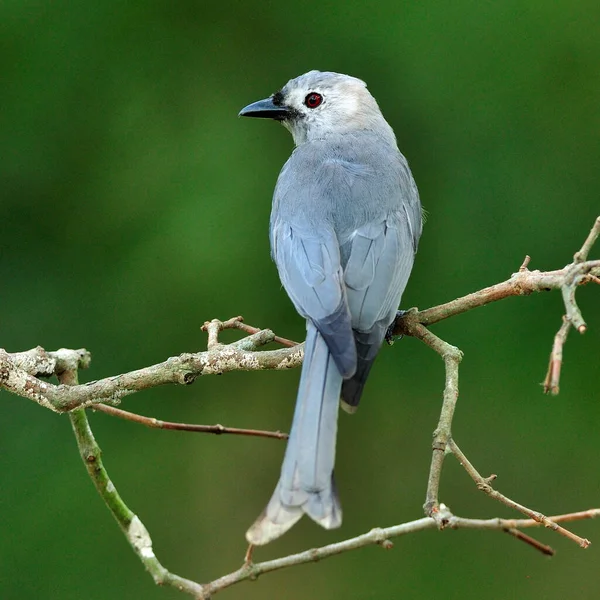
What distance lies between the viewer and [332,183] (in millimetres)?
3338

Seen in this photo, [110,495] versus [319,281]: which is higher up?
[319,281]

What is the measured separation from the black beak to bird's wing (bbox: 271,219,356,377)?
87cm

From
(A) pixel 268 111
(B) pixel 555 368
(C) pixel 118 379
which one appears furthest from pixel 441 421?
(A) pixel 268 111

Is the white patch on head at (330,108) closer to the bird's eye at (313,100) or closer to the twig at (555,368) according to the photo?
the bird's eye at (313,100)

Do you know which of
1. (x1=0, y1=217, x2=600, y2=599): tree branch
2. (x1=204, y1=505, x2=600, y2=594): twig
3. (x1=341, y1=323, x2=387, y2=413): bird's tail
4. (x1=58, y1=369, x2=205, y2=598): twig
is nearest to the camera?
(x1=204, y1=505, x2=600, y2=594): twig

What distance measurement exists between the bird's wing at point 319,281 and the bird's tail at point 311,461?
5 cm

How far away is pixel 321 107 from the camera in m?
4.02

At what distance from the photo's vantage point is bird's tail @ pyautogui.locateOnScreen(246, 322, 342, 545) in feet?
7.00

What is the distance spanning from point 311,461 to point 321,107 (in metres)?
2.11

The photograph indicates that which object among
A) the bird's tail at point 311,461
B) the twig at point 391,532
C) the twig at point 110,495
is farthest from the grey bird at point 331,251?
the twig at point 110,495

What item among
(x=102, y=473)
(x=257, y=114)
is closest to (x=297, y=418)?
(x=102, y=473)

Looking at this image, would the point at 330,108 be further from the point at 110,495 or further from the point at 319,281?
the point at 110,495

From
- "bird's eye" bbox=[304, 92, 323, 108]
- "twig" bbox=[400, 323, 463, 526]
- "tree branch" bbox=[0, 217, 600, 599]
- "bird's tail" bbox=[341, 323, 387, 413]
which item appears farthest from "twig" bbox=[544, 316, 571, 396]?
"bird's eye" bbox=[304, 92, 323, 108]

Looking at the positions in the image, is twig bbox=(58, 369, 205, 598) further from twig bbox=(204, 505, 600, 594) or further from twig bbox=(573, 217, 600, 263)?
twig bbox=(573, 217, 600, 263)
